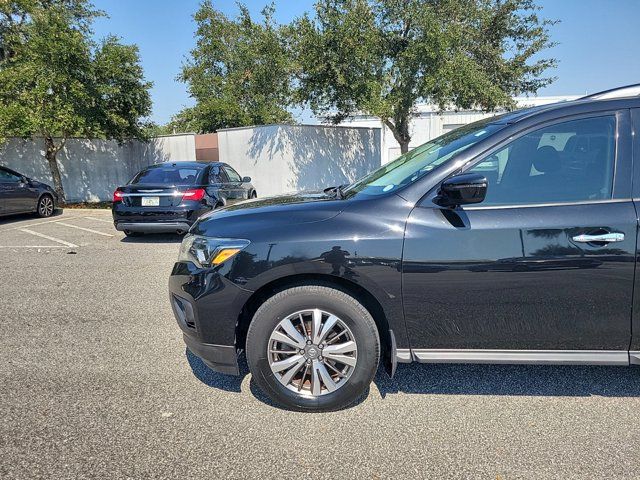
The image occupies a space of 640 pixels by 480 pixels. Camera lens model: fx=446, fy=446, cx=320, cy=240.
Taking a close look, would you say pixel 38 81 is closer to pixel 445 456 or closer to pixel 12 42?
pixel 12 42

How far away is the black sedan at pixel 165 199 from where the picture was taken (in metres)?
8.02

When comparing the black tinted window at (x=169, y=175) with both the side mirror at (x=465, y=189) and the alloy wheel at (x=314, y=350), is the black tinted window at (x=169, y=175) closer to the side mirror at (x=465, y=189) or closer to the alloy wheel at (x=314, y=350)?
the alloy wheel at (x=314, y=350)

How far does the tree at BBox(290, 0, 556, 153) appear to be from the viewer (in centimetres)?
1248

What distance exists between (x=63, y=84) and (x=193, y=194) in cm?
782

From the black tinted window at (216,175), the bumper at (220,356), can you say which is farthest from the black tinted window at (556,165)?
the black tinted window at (216,175)

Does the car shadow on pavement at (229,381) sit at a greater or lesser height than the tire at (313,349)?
lesser

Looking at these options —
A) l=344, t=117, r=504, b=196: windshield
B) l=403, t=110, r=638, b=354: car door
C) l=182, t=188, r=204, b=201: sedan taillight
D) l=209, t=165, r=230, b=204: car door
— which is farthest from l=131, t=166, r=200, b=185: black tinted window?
l=403, t=110, r=638, b=354: car door

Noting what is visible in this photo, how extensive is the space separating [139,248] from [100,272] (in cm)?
A: 176

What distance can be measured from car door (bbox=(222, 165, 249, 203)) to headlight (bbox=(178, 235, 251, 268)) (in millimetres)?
6447

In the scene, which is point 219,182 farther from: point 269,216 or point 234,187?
point 269,216

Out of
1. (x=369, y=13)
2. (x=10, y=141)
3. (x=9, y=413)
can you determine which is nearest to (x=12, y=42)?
(x=10, y=141)

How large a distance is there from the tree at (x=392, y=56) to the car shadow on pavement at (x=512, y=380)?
10.3 metres

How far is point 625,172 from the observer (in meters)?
2.73

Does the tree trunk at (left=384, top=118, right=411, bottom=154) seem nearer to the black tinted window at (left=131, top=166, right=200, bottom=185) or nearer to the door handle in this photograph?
the black tinted window at (left=131, top=166, right=200, bottom=185)
